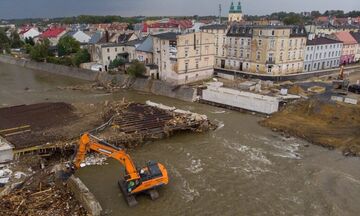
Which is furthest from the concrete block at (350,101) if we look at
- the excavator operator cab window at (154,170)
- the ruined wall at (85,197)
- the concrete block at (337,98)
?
the ruined wall at (85,197)

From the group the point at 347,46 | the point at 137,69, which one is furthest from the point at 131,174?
the point at 347,46

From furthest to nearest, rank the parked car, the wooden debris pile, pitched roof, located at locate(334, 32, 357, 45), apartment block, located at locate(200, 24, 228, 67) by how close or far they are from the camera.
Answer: pitched roof, located at locate(334, 32, 357, 45), apartment block, located at locate(200, 24, 228, 67), the parked car, the wooden debris pile

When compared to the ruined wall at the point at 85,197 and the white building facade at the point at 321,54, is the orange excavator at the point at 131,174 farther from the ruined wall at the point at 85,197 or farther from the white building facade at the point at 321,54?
the white building facade at the point at 321,54

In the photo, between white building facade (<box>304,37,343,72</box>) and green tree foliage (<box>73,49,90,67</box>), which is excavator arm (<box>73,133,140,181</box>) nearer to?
white building facade (<box>304,37,343,72</box>)

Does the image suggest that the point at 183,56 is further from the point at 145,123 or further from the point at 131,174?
the point at 131,174

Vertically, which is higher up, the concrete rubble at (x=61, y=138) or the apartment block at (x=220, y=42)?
the apartment block at (x=220, y=42)

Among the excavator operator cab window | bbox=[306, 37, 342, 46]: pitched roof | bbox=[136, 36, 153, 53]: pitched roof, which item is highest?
bbox=[306, 37, 342, 46]: pitched roof

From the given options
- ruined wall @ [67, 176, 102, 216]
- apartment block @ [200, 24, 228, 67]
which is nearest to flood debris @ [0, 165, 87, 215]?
ruined wall @ [67, 176, 102, 216]

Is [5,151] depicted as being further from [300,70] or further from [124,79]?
[300,70]

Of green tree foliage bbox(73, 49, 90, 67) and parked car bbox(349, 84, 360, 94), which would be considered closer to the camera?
parked car bbox(349, 84, 360, 94)
